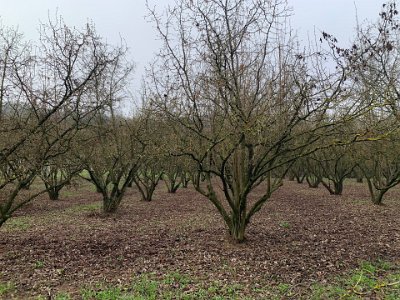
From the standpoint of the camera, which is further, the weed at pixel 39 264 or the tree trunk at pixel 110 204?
the tree trunk at pixel 110 204

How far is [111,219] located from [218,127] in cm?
557

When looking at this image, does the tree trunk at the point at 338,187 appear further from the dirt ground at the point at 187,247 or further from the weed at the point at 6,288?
the weed at the point at 6,288

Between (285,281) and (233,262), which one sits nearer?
(285,281)

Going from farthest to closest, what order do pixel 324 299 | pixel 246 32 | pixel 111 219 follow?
pixel 111 219
pixel 246 32
pixel 324 299

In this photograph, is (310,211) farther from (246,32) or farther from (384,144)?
(246,32)

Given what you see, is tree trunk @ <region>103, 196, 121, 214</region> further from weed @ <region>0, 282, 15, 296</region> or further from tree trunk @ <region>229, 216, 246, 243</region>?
weed @ <region>0, 282, 15, 296</region>

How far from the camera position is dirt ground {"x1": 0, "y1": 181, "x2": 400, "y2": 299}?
229 inches

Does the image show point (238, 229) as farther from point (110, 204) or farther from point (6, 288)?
point (110, 204)

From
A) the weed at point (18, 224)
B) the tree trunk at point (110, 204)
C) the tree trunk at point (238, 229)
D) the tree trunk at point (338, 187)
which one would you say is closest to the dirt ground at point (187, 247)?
the weed at point (18, 224)

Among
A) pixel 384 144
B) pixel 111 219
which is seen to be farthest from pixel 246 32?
pixel 384 144

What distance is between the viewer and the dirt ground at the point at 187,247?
5820 millimetres

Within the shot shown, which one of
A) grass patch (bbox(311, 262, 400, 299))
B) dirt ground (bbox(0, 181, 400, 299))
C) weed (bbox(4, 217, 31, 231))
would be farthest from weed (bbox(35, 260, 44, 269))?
grass patch (bbox(311, 262, 400, 299))

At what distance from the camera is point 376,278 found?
18.5 feet

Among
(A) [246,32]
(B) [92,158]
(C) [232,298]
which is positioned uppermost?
(A) [246,32]
